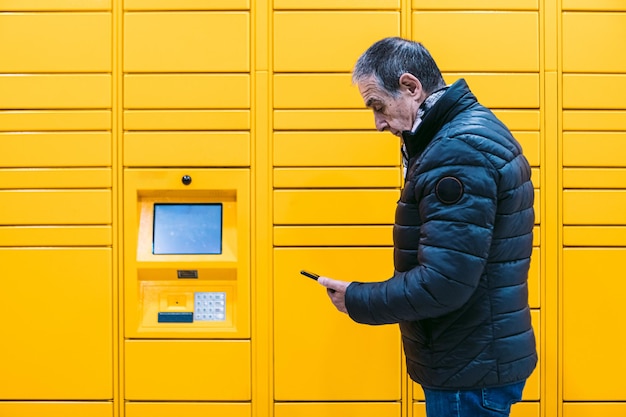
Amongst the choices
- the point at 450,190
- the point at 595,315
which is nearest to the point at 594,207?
the point at 595,315

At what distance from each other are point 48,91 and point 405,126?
2003mm

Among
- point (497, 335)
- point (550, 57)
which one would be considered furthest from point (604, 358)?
point (497, 335)

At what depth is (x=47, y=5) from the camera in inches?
124

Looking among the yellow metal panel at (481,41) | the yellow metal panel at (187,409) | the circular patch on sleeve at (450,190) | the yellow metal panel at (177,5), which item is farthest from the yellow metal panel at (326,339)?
the circular patch on sleeve at (450,190)

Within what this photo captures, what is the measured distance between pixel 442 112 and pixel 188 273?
1.72 meters

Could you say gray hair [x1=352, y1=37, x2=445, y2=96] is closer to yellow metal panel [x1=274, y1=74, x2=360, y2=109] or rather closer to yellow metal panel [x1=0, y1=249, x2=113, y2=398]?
yellow metal panel [x1=274, y1=74, x2=360, y2=109]

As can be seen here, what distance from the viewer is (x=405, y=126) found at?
1980 mm

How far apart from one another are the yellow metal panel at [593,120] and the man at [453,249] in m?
1.48

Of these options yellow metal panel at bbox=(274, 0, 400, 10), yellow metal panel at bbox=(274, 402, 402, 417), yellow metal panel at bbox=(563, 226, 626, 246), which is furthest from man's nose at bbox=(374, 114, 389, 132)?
yellow metal panel at bbox=(274, 402, 402, 417)

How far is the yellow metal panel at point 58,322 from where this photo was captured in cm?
314

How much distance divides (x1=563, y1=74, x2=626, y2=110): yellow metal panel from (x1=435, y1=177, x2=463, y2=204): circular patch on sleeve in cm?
177

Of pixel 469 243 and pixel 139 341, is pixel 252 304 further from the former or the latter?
pixel 469 243

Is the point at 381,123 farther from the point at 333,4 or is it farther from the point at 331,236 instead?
the point at 333,4

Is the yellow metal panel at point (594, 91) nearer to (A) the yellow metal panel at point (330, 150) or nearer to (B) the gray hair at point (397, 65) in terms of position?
(A) the yellow metal panel at point (330, 150)
